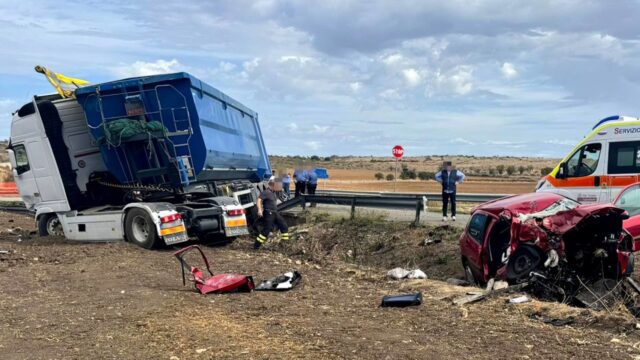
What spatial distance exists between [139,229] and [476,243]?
279 inches

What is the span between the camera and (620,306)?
672 cm

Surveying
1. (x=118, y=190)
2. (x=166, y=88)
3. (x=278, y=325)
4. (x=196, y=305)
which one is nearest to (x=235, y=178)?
(x=118, y=190)

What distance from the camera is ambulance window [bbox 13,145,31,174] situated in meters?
13.9

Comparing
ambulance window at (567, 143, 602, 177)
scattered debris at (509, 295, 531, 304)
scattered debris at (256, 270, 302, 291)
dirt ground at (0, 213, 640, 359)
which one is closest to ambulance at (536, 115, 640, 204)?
ambulance window at (567, 143, 602, 177)

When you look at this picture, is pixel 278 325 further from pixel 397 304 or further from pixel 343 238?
pixel 343 238

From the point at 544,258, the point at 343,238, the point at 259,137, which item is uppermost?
the point at 259,137

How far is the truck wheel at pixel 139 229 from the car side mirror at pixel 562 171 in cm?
911

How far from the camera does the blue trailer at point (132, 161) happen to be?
39.8 feet

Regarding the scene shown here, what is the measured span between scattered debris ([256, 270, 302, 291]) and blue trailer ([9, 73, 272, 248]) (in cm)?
416

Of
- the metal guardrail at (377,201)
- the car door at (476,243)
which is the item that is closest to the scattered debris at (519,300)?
the car door at (476,243)

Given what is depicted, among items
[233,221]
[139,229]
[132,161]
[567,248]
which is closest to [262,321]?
[567,248]

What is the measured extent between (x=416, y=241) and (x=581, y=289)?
6.29 m

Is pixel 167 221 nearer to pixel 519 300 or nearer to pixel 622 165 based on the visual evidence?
pixel 519 300

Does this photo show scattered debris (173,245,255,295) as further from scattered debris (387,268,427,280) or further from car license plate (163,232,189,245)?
car license plate (163,232,189,245)
